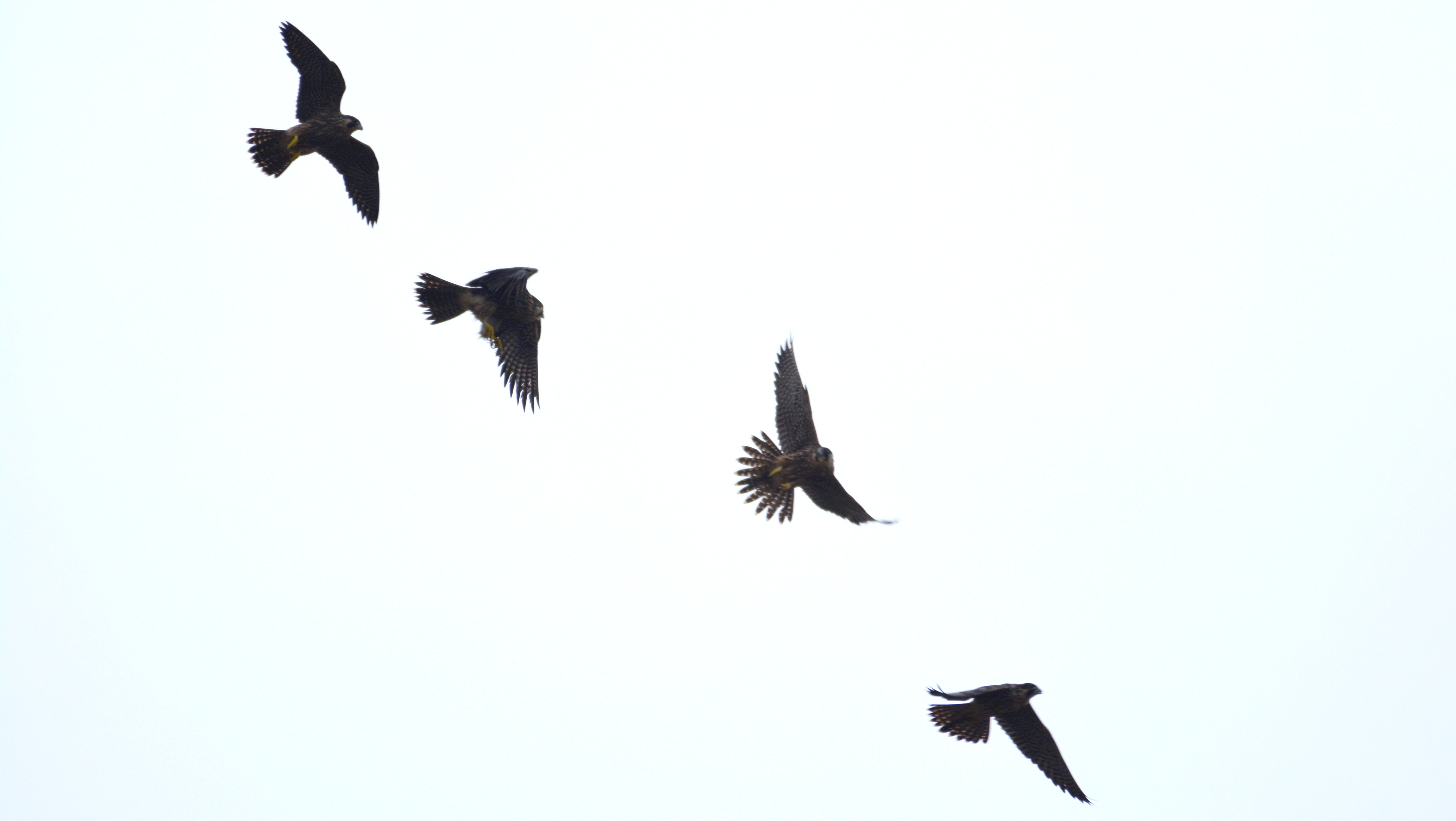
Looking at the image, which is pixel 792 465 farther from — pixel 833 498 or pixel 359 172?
pixel 359 172

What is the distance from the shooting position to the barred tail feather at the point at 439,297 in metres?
13.5

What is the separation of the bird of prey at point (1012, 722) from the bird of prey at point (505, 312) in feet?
21.8

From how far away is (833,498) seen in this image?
45.8ft

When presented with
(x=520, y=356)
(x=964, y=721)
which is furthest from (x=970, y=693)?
(x=520, y=356)

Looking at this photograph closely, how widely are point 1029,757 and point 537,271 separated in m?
8.38

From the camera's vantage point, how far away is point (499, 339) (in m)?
14.7

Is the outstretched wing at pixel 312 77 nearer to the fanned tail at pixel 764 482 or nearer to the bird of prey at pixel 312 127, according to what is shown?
the bird of prey at pixel 312 127

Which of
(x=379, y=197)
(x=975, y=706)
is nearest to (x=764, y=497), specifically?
(x=975, y=706)

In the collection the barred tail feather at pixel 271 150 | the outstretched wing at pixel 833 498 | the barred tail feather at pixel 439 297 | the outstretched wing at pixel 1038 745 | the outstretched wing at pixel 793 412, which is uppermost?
the barred tail feather at pixel 271 150

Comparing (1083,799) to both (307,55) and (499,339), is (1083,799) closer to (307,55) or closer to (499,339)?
(499,339)

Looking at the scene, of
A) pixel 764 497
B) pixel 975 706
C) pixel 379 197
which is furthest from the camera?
pixel 379 197

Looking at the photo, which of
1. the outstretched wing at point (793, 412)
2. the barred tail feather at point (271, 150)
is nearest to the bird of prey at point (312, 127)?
the barred tail feather at point (271, 150)

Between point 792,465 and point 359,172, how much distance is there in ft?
23.4

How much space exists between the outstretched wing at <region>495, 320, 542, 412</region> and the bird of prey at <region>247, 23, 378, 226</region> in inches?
120
